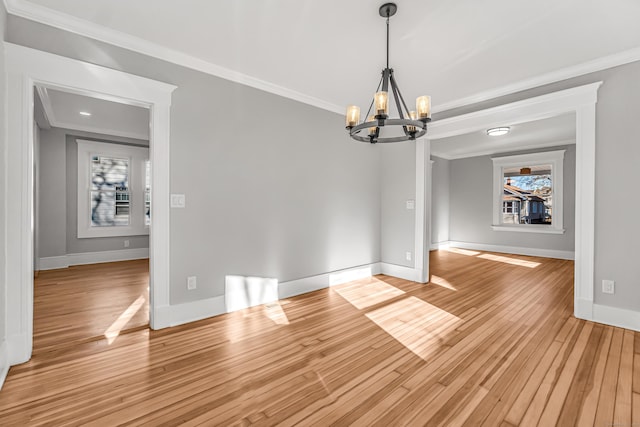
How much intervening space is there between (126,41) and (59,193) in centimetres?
448

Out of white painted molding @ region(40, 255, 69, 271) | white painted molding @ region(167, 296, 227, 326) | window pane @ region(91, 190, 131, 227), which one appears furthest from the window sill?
white painted molding @ region(40, 255, 69, 271)

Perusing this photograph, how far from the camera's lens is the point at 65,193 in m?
5.62

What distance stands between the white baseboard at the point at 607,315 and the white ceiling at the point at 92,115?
6.21 m

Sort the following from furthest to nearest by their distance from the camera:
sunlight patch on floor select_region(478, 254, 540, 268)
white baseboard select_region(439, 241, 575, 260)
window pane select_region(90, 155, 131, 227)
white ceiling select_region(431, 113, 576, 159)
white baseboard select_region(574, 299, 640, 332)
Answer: white baseboard select_region(439, 241, 575, 260)
window pane select_region(90, 155, 131, 227)
sunlight patch on floor select_region(478, 254, 540, 268)
white ceiling select_region(431, 113, 576, 159)
white baseboard select_region(574, 299, 640, 332)

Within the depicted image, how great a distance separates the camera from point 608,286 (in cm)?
294

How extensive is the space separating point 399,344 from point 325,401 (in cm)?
96

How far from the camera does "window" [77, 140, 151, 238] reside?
5867 millimetres

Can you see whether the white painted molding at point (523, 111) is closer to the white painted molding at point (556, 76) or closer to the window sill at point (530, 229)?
the white painted molding at point (556, 76)

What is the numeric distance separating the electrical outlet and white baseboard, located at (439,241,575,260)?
14.2ft

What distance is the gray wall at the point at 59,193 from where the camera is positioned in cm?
539

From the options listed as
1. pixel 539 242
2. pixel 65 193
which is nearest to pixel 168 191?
pixel 65 193

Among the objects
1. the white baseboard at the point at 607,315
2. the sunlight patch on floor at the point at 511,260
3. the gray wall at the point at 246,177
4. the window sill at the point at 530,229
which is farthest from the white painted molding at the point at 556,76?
the window sill at the point at 530,229

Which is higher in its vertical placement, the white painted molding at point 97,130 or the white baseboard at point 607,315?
the white painted molding at point 97,130

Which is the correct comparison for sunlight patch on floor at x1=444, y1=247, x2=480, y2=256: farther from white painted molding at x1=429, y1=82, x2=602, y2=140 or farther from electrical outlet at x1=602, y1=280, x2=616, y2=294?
electrical outlet at x1=602, y1=280, x2=616, y2=294
